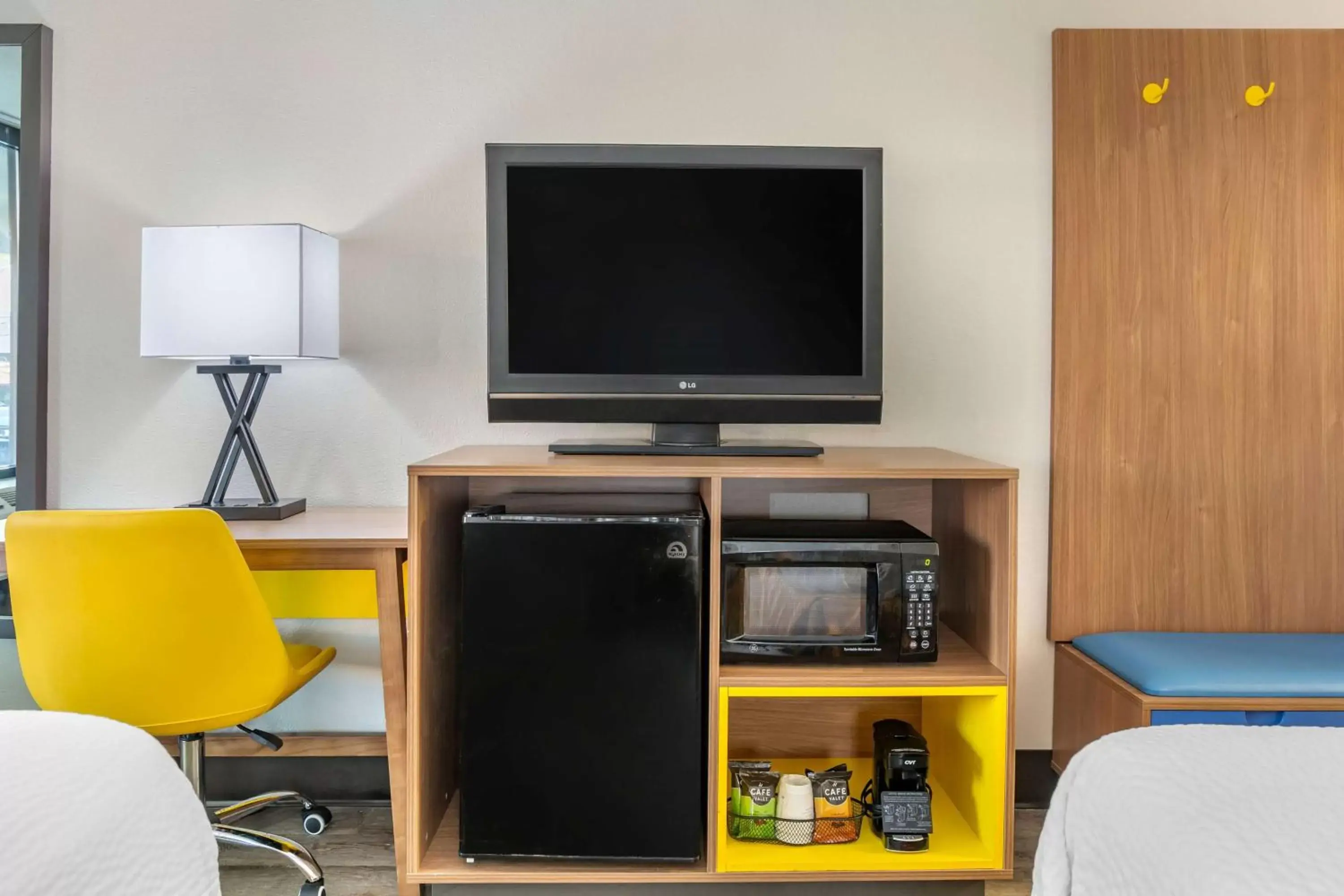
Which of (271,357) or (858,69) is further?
(858,69)

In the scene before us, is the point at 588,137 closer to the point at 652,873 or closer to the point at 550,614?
the point at 550,614

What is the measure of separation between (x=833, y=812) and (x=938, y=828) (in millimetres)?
226

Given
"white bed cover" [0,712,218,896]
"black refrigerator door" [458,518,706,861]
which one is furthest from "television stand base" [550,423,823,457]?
"white bed cover" [0,712,218,896]

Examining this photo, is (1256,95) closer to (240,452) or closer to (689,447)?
(689,447)

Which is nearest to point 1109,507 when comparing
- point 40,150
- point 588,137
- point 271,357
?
point 588,137

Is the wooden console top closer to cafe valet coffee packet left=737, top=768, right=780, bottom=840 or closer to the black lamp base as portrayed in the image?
the black lamp base

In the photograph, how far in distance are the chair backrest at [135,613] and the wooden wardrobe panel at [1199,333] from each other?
1.80m

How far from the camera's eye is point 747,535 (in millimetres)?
1867

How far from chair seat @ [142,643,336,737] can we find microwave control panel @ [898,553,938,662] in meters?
1.19

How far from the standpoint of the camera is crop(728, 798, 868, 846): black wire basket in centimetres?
186

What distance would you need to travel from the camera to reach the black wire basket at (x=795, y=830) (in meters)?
1.86

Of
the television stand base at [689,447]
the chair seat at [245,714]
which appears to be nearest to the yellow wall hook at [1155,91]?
the television stand base at [689,447]

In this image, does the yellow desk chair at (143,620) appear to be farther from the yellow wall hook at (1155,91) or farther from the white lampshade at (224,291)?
the yellow wall hook at (1155,91)

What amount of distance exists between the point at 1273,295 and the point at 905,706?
130 cm
